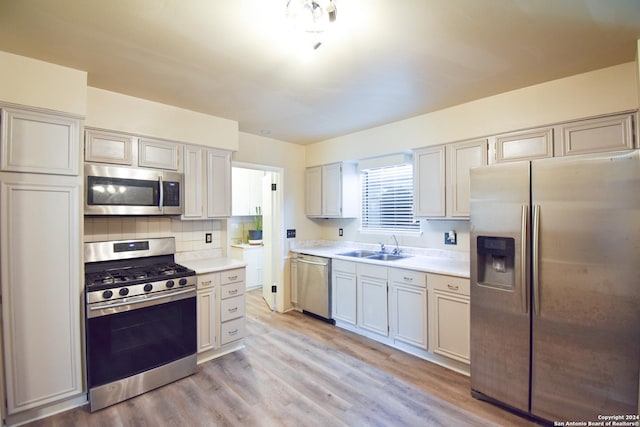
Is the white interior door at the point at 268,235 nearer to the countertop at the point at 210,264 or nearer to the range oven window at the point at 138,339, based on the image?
the countertop at the point at 210,264

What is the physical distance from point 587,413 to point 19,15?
4063 millimetres

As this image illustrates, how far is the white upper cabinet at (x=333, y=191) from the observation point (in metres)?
4.19

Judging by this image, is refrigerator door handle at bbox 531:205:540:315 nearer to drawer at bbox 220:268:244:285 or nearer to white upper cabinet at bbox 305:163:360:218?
white upper cabinet at bbox 305:163:360:218

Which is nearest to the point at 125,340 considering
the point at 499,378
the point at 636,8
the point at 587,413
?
the point at 499,378

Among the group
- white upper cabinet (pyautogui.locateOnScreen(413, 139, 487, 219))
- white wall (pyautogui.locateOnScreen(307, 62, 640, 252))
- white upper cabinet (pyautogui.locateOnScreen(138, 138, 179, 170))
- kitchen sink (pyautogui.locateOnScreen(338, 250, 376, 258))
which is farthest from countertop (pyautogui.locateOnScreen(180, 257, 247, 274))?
A: white upper cabinet (pyautogui.locateOnScreen(413, 139, 487, 219))

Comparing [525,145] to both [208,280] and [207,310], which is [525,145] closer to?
[208,280]

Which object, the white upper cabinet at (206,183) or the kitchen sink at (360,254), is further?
the kitchen sink at (360,254)

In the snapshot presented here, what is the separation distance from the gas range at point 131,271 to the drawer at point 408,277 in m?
1.98

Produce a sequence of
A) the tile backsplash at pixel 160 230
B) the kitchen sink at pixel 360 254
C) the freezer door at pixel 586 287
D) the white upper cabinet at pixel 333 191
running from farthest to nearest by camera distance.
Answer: the white upper cabinet at pixel 333 191 → the kitchen sink at pixel 360 254 → the tile backsplash at pixel 160 230 → the freezer door at pixel 586 287

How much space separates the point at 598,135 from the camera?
2.28m

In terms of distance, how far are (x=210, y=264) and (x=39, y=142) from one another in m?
1.69

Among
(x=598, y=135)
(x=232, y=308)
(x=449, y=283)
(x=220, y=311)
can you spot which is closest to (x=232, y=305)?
(x=232, y=308)

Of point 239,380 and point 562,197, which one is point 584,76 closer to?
point 562,197

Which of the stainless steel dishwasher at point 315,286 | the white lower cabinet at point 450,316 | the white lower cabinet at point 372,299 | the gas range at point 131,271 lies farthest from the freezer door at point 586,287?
the gas range at point 131,271
